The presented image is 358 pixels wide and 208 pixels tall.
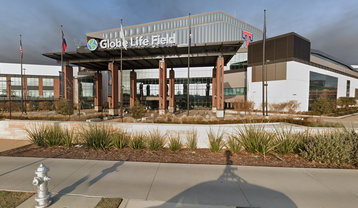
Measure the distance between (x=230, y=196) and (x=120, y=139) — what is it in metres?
5.28

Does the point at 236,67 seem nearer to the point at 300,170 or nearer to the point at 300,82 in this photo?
the point at 300,82

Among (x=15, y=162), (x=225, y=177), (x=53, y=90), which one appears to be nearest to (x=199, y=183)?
(x=225, y=177)

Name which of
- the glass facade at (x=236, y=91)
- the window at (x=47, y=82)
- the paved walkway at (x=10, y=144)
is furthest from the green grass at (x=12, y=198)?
the window at (x=47, y=82)

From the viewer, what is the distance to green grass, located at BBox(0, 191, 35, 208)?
2935 millimetres

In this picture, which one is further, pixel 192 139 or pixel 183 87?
pixel 183 87

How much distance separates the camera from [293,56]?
92.9ft

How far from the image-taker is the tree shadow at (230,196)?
3.03 metres

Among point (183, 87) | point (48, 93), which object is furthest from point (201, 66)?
point (48, 93)

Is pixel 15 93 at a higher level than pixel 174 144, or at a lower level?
higher

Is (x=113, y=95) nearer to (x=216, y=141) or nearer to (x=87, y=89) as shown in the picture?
(x=216, y=141)

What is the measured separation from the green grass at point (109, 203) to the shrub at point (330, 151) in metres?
6.47

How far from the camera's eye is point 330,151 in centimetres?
505

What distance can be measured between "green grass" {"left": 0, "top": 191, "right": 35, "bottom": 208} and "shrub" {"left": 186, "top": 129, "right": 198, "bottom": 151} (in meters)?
5.13

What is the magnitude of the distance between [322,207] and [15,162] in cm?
930
